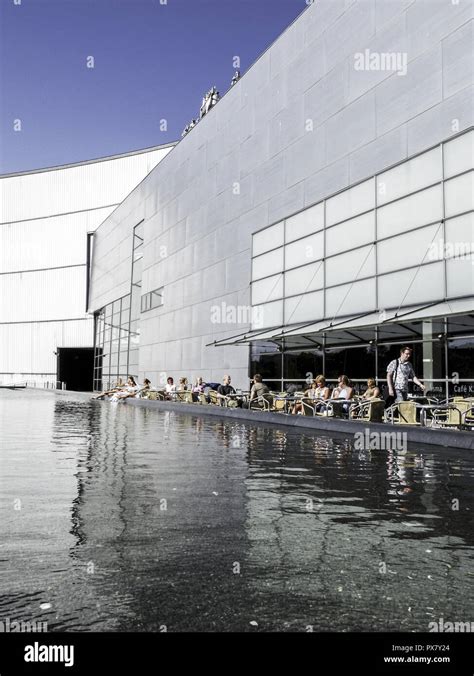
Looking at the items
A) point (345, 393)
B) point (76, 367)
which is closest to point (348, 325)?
point (345, 393)

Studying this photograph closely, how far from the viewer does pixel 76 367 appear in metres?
60.0

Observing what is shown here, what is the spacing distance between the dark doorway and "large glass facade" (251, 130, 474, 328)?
125 feet

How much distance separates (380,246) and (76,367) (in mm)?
46694

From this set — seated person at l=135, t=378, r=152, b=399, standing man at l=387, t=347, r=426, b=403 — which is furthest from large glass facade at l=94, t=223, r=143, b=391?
standing man at l=387, t=347, r=426, b=403

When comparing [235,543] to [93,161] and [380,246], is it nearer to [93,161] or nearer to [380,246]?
[380,246]

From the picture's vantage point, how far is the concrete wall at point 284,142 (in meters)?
16.0

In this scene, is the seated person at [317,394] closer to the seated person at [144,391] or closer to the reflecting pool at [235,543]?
the reflecting pool at [235,543]

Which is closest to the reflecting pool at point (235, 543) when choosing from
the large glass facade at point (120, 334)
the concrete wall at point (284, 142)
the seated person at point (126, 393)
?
the concrete wall at point (284, 142)

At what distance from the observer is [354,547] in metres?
3.98

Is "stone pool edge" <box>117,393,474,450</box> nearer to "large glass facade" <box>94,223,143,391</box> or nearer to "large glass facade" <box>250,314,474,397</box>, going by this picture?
"large glass facade" <box>250,314,474,397</box>

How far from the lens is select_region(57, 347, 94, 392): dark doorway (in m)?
58.4

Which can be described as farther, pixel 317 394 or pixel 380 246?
pixel 380 246

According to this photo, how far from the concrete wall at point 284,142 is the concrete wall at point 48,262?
1868 centimetres

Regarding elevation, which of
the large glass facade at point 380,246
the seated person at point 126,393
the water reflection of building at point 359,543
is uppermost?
the large glass facade at point 380,246
